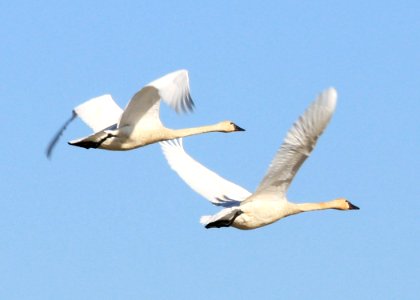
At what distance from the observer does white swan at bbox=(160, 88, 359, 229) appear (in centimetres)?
2673

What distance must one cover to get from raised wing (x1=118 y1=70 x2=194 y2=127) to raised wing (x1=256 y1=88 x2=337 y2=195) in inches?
82.7

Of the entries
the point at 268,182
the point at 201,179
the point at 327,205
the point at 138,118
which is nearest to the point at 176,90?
the point at 268,182

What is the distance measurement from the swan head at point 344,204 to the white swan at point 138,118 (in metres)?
3.64

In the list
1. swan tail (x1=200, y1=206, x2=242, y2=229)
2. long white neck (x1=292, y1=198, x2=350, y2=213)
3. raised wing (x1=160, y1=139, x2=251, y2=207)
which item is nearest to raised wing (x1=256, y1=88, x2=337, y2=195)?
swan tail (x1=200, y1=206, x2=242, y2=229)

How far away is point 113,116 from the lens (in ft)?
115

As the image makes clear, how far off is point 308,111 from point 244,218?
4356 mm

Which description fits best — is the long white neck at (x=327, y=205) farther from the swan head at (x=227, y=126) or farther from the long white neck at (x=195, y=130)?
the swan head at (x=227, y=126)

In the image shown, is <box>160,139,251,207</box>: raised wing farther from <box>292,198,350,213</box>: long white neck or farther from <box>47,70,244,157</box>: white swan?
<box>292,198,350,213</box>: long white neck

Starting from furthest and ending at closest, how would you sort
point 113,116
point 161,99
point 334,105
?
point 113,116 → point 161,99 → point 334,105

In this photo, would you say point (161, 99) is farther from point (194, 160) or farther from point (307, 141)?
point (307, 141)

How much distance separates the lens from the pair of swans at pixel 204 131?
27.2m

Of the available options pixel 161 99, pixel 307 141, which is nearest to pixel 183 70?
pixel 161 99

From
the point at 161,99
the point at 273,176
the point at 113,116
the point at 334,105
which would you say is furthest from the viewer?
the point at 113,116

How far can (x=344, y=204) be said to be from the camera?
32.6 meters
